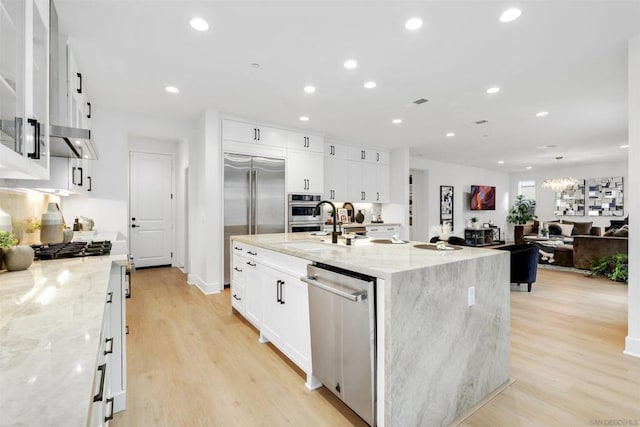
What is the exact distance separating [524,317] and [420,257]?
2455mm

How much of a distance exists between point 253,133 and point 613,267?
6469 millimetres

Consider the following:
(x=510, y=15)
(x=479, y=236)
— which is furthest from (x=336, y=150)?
(x=479, y=236)

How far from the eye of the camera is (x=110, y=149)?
445 cm

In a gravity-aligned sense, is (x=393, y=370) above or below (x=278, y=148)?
below

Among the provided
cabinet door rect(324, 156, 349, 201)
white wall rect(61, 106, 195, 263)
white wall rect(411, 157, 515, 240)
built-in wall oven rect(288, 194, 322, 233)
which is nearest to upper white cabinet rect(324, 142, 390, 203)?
cabinet door rect(324, 156, 349, 201)

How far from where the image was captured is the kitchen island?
1519mm

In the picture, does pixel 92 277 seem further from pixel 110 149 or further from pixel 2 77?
Answer: pixel 110 149

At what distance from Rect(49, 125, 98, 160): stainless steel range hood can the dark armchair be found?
499 centimetres

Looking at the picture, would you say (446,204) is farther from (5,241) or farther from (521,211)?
(5,241)

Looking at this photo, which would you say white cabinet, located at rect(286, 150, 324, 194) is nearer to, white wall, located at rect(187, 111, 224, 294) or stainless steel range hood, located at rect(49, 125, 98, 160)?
white wall, located at rect(187, 111, 224, 294)

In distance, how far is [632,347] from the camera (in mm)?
2588

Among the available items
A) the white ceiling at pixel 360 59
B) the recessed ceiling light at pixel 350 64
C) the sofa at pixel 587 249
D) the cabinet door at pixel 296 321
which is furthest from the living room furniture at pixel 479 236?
the cabinet door at pixel 296 321

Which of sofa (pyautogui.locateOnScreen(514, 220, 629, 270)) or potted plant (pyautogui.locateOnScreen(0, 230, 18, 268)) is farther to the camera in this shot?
sofa (pyautogui.locateOnScreen(514, 220, 629, 270))

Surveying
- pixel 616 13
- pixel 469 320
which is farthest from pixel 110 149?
pixel 616 13
